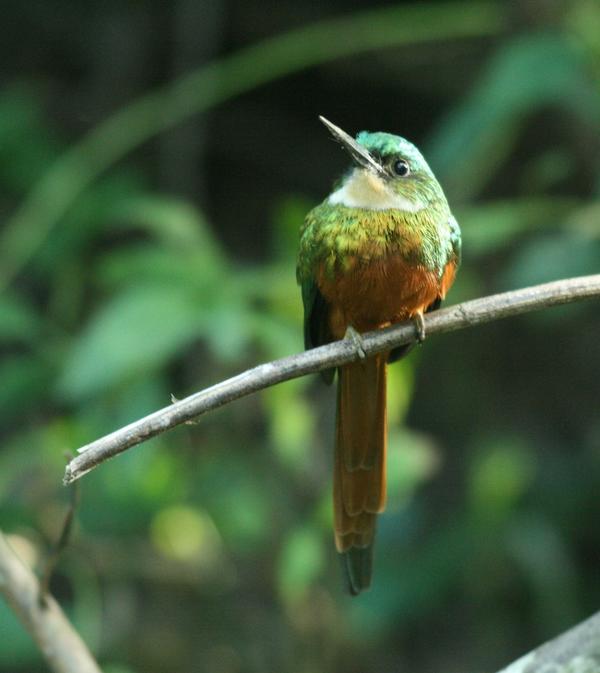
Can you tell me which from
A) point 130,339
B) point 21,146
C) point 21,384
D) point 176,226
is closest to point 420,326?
point 130,339

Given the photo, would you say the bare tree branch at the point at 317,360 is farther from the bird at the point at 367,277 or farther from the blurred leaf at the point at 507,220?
the blurred leaf at the point at 507,220

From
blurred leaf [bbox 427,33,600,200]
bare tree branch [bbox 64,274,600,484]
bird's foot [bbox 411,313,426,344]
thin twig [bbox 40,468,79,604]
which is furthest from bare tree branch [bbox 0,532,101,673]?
blurred leaf [bbox 427,33,600,200]

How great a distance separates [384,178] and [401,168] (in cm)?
5

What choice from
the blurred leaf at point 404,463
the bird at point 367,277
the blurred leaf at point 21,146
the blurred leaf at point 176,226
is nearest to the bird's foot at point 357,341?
the bird at point 367,277

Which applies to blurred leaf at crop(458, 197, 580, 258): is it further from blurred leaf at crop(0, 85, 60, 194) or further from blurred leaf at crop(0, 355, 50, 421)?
blurred leaf at crop(0, 85, 60, 194)

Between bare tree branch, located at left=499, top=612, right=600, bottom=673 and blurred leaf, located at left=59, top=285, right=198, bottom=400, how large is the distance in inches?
45.2

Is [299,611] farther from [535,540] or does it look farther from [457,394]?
[457,394]

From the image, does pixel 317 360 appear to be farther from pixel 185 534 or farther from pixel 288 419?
pixel 185 534

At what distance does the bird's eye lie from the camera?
6.27 feet

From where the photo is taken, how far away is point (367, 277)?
1.75 meters

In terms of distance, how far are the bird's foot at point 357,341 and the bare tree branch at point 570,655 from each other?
0.46m

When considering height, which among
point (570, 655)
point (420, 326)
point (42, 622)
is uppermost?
point (420, 326)

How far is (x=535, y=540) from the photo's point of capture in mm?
3016

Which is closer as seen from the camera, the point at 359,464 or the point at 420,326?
the point at 420,326
